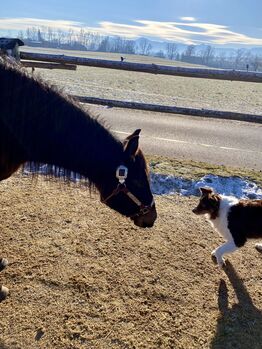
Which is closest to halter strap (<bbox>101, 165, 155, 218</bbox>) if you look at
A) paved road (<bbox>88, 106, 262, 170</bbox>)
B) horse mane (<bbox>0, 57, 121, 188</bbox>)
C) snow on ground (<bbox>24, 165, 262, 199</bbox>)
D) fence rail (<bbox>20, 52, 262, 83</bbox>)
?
horse mane (<bbox>0, 57, 121, 188</bbox>)

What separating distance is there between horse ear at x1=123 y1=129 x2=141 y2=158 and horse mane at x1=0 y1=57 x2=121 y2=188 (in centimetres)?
13

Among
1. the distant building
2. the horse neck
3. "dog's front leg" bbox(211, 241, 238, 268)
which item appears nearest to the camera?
the horse neck

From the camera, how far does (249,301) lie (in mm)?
3195

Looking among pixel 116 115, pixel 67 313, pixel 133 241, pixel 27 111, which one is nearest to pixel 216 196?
pixel 133 241

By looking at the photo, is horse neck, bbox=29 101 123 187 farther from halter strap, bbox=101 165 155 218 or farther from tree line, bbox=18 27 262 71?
tree line, bbox=18 27 262 71

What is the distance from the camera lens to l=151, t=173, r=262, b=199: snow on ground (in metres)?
5.27

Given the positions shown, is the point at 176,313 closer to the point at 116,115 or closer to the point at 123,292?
the point at 123,292

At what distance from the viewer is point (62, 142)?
2.66 metres

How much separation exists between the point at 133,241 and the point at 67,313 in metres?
1.30

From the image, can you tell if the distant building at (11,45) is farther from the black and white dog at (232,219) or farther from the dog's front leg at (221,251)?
the dog's front leg at (221,251)

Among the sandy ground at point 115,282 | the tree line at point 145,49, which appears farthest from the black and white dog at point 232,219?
the tree line at point 145,49

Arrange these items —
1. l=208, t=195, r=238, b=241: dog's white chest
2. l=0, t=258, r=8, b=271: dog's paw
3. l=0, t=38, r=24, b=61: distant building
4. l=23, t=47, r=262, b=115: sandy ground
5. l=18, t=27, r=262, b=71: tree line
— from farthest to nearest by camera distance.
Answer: l=18, t=27, r=262, b=71: tree line → l=23, t=47, r=262, b=115: sandy ground → l=0, t=38, r=24, b=61: distant building → l=208, t=195, r=238, b=241: dog's white chest → l=0, t=258, r=8, b=271: dog's paw

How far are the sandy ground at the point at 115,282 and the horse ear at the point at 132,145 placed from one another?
112cm

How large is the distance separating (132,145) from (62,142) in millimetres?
591
